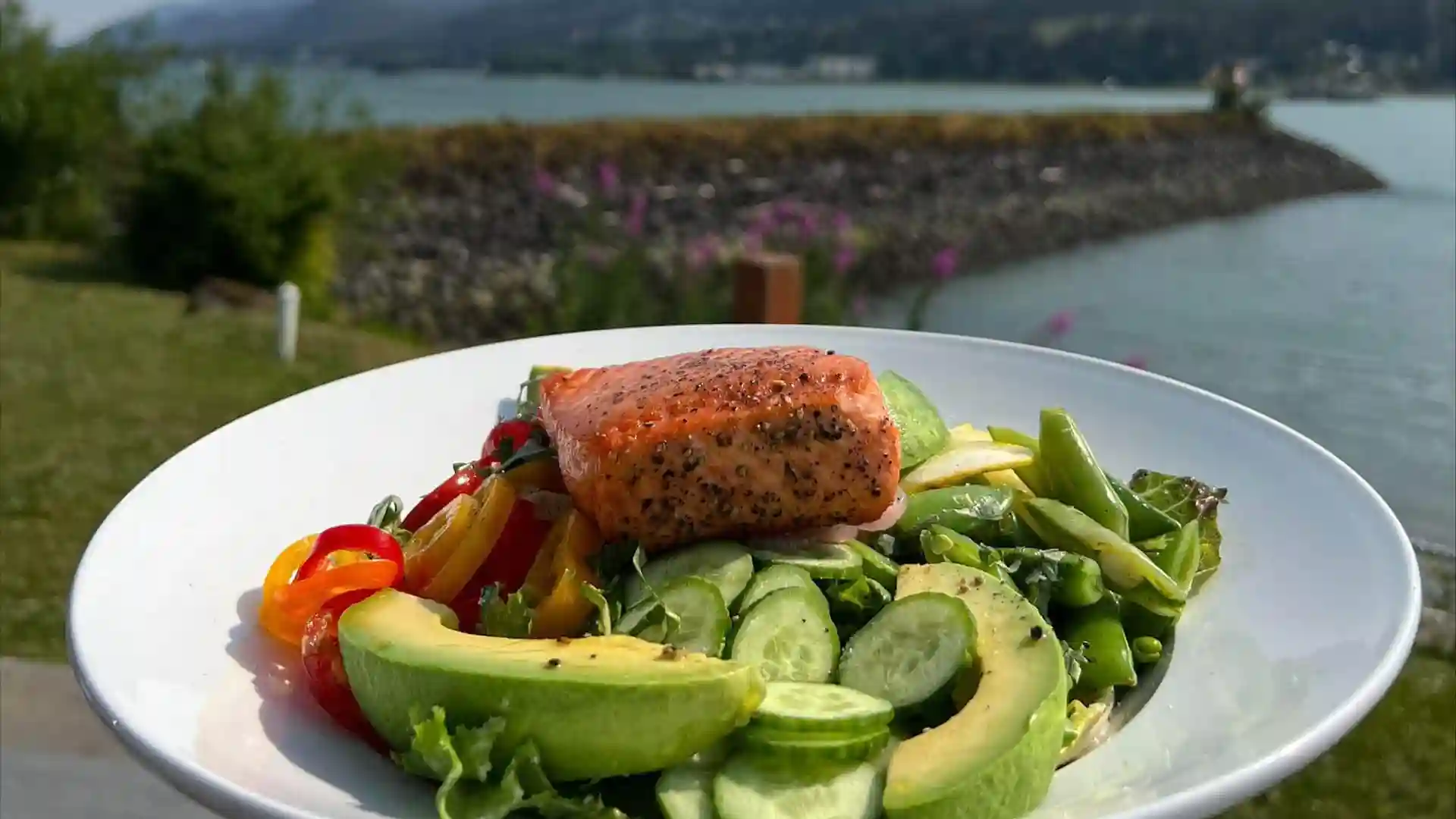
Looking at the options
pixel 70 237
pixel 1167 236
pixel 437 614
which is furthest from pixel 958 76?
pixel 437 614

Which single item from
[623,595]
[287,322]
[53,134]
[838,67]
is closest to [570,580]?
[623,595]

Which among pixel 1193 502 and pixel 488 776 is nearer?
pixel 488 776

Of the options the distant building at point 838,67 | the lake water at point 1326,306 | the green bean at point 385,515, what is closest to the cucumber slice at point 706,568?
the green bean at point 385,515

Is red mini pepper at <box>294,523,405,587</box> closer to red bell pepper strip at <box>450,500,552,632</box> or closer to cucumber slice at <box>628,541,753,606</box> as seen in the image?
red bell pepper strip at <box>450,500,552,632</box>

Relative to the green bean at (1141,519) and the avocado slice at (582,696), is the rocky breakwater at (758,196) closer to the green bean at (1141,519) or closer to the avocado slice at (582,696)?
the green bean at (1141,519)

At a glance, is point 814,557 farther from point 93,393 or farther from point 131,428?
point 93,393

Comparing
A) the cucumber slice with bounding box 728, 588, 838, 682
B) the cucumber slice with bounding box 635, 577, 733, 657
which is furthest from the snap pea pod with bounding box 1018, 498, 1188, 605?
the cucumber slice with bounding box 635, 577, 733, 657

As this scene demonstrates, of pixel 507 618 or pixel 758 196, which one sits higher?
pixel 507 618
